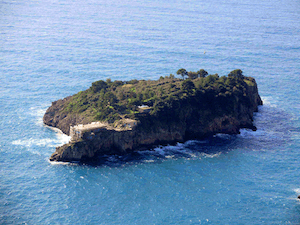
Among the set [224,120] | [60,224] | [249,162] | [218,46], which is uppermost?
[218,46]

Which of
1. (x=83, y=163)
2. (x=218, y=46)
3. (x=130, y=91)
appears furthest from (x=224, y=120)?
(x=218, y=46)

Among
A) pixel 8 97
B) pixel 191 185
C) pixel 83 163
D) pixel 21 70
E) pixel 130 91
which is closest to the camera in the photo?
pixel 191 185

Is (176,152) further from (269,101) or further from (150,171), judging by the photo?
(269,101)

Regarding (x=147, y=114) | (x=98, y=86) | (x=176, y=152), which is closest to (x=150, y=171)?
(x=176, y=152)

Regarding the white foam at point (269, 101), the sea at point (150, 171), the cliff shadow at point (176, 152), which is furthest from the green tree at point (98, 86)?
the white foam at point (269, 101)

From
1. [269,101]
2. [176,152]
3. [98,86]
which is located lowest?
[176,152]

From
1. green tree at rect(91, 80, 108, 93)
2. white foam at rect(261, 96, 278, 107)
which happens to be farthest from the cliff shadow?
white foam at rect(261, 96, 278, 107)

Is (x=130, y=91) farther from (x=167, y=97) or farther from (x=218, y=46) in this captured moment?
(x=218, y=46)

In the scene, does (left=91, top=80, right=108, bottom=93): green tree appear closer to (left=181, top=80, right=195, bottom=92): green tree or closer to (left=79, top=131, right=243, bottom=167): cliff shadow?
(left=181, top=80, right=195, bottom=92): green tree
